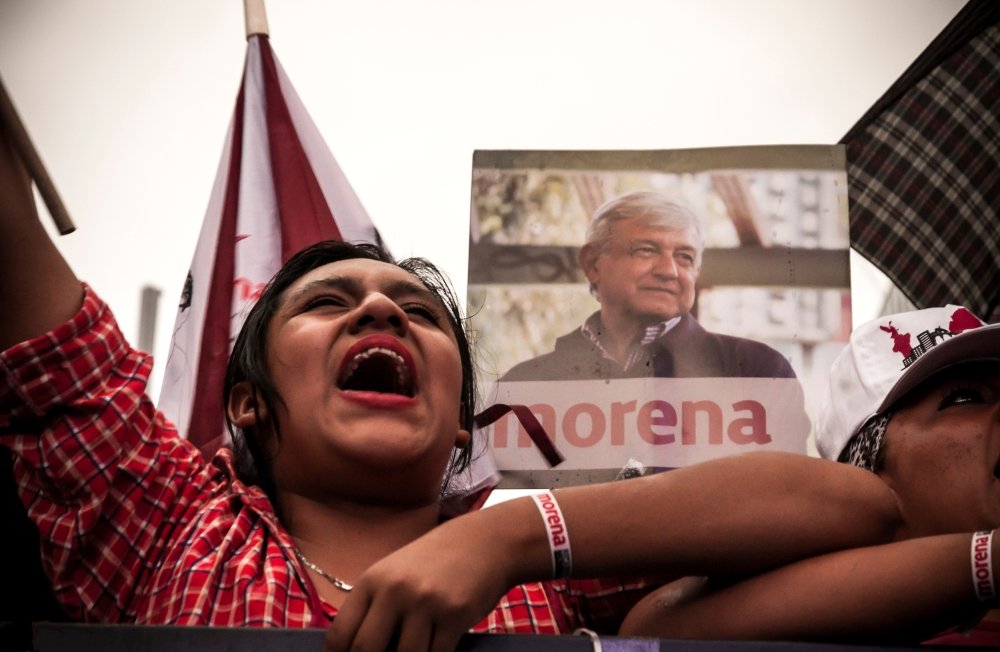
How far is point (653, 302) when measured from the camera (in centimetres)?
221

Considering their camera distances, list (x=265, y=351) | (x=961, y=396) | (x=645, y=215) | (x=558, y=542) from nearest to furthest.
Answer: (x=558, y=542), (x=961, y=396), (x=265, y=351), (x=645, y=215)

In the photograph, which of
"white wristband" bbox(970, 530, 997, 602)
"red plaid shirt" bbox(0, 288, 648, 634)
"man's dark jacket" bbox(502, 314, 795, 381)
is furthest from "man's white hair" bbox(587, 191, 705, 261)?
"white wristband" bbox(970, 530, 997, 602)

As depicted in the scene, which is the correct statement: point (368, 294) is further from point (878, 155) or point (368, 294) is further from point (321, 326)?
point (878, 155)

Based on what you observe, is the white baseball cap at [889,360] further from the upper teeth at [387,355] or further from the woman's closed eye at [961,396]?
the upper teeth at [387,355]

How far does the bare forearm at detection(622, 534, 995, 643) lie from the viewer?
3.49 feet

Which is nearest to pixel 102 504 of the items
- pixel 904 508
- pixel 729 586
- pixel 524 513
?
pixel 524 513

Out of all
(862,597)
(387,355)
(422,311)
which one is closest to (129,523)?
(387,355)

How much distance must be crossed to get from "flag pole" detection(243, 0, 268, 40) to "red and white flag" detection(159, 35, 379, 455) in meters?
0.02

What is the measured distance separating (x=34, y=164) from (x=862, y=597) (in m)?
0.89

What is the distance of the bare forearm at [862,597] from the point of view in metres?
1.06

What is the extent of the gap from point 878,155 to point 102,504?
1.83m

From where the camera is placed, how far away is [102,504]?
4.46 ft

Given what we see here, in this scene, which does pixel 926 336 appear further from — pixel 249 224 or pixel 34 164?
pixel 249 224

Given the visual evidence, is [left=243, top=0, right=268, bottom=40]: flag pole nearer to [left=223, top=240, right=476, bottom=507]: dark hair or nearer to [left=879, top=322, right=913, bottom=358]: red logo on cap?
[left=223, top=240, right=476, bottom=507]: dark hair
